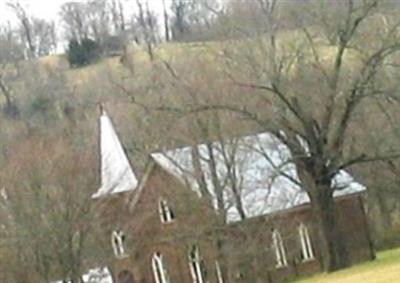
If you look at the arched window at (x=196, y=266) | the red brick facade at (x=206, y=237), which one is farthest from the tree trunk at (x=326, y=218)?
the arched window at (x=196, y=266)

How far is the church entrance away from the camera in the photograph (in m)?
56.8

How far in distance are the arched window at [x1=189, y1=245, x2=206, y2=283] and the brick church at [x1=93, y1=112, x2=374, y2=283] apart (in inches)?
2.4

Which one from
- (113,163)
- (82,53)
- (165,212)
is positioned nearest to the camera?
(165,212)

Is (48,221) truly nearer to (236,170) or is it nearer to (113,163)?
(236,170)

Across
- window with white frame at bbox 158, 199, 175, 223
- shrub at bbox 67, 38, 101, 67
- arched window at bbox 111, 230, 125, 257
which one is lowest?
arched window at bbox 111, 230, 125, 257

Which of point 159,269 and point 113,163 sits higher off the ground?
point 113,163

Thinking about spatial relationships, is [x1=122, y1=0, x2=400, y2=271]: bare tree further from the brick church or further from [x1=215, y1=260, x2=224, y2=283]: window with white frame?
[x1=215, y1=260, x2=224, y2=283]: window with white frame

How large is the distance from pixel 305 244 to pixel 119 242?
10288mm

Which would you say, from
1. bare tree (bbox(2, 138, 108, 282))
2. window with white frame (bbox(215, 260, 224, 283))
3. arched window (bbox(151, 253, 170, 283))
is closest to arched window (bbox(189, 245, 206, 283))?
window with white frame (bbox(215, 260, 224, 283))

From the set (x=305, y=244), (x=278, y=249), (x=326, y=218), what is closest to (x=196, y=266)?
(x=278, y=249)

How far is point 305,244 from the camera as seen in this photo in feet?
195

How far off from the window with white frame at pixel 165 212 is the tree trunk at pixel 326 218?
645 inches

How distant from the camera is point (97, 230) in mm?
49188

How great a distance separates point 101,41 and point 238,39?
3522 inches
